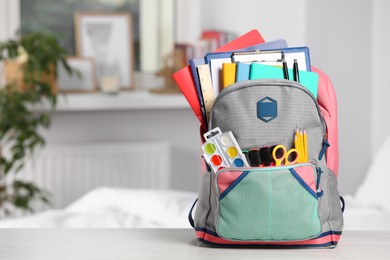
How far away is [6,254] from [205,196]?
0.26 m

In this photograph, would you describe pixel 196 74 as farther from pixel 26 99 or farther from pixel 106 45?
pixel 106 45

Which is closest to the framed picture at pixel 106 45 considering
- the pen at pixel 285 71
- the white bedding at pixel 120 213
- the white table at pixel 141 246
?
the white bedding at pixel 120 213

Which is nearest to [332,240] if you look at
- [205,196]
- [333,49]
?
[205,196]

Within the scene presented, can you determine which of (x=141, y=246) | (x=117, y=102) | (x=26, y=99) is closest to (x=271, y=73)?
(x=141, y=246)

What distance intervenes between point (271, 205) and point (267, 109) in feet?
0.41

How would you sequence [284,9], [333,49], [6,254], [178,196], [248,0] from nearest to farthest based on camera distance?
[6,254]
[178,196]
[333,49]
[284,9]
[248,0]

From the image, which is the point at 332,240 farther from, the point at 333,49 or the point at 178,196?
the point at 333,49

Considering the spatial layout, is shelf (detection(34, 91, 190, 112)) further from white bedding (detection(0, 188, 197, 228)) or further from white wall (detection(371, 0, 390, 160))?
white bedding (detection(0, 188, 197, 228))

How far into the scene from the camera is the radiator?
3523 mm

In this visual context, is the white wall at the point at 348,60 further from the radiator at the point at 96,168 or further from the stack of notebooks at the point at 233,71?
the stack of notebooks at the point at 233,71

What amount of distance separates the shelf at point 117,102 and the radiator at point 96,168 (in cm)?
19

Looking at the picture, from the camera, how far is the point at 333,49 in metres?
2.91

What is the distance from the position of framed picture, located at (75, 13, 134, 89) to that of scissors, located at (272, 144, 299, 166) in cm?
272

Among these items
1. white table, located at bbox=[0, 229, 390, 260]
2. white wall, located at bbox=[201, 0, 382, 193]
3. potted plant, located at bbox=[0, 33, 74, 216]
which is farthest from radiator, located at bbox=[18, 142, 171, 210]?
white table, located at bbox=[0, 229, 390, 260]
